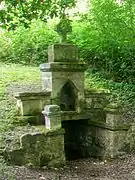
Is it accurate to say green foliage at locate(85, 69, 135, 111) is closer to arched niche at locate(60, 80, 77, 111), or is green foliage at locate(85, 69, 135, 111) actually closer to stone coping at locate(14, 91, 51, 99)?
arched niche at locate(60, 80, 77, 111)

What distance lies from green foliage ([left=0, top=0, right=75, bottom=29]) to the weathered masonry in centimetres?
265

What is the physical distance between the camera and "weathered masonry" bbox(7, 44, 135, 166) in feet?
24.8

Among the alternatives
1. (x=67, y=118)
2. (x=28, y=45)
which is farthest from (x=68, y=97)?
(x=28, y=45)

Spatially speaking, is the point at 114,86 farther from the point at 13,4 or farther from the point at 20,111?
the point at 13,4

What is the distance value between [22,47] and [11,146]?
7.11m

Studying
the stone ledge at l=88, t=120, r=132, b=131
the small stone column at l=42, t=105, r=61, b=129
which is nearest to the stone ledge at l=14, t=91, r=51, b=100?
the small stone column at l=42, t=105, r=61, b=129

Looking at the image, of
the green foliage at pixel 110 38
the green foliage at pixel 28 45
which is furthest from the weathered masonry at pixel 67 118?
the green foliage at pixel 28 45

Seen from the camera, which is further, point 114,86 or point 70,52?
point 114,86

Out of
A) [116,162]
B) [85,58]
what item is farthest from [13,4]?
[85,58]

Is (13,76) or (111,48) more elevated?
(111,48)

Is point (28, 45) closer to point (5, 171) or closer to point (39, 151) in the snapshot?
point (39, 151)

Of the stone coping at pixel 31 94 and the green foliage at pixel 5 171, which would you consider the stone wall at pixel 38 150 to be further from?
the stone coping at pixel 31 94

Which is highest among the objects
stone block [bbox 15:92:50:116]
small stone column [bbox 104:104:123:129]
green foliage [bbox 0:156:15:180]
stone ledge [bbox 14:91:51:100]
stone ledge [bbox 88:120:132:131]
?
stone ledge [bbox 14:91:51:100]

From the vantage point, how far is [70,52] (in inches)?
344
